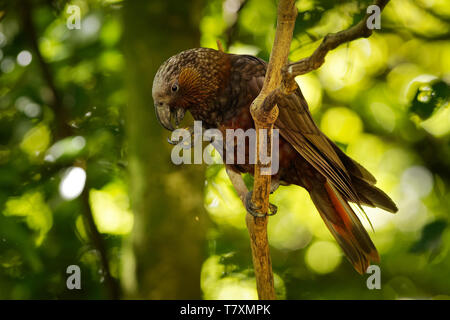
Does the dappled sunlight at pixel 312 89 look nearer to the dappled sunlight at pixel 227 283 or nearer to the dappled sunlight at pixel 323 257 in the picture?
the dappled sunlight at pixel 323 257

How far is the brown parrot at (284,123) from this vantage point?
2.14 meters

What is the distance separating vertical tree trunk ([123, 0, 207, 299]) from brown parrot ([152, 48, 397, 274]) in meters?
0.53

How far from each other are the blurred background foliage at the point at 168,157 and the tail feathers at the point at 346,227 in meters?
0.42

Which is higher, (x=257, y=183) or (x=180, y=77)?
(x=180, y=77)

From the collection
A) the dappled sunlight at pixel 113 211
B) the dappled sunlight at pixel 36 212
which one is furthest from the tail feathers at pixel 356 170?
the dappled sunlight at pixel 36 212

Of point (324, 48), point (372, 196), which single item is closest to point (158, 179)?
point (372, 196)

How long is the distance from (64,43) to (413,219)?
8.58ft

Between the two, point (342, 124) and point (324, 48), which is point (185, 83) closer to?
point (324, 48)

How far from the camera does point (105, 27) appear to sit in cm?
314

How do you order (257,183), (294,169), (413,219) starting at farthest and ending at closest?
(413,219) → (294,169) → (257,183)

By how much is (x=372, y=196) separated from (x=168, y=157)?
4.04ft

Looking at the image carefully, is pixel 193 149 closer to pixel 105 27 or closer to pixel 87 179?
pixel 87 179

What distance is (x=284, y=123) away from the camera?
84.8 inches
